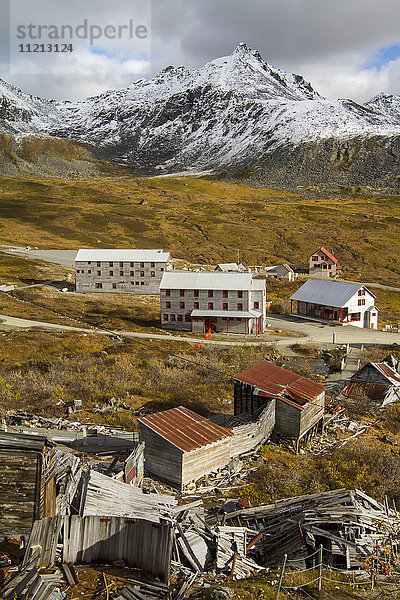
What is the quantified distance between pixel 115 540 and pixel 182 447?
7.05 meters

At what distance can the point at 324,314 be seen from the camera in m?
62.7

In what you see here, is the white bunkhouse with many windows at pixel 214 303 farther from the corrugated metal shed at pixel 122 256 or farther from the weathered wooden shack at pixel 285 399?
the weathered wooden shack at pixel 285 399

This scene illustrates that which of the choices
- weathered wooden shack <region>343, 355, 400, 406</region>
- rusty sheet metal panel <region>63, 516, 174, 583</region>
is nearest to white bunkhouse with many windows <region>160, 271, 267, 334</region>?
weathered wooden shack <region>343, 355, 400, 406</region>

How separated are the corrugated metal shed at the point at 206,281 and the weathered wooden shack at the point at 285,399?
94.8ft

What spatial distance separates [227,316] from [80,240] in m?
78.3

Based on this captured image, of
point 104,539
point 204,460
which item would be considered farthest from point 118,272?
point 104,539

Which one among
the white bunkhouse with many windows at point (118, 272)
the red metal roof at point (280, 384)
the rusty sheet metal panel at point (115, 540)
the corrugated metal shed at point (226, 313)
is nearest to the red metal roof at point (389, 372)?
the red metal roof at point (280, 384)

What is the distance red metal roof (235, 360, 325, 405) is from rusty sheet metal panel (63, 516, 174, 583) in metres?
14.2

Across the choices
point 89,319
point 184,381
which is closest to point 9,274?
point 89,319

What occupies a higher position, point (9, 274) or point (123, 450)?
point (9, 274)

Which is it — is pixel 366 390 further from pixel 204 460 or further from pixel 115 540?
pixel 115 540

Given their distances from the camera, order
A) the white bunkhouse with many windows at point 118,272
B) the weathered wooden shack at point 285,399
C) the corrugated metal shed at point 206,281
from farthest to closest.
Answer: the white bunkhouse with many windows at point 118,272, the corrugated metal shed at point 206,281, the weathered wooden shack at point 285,399

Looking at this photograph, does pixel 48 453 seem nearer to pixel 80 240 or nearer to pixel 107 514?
pixel 107 514

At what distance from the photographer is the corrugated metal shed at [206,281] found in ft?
189
